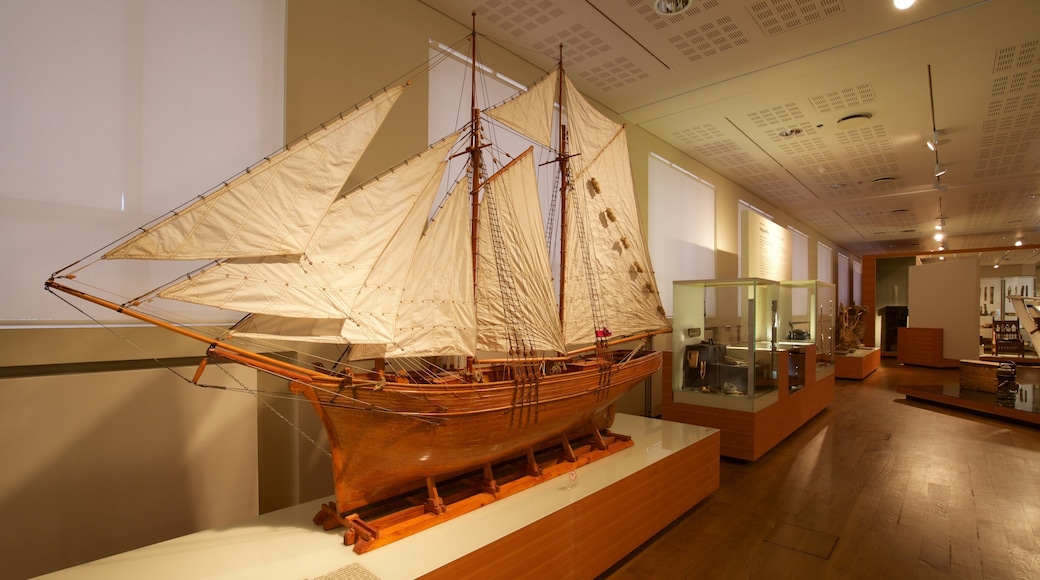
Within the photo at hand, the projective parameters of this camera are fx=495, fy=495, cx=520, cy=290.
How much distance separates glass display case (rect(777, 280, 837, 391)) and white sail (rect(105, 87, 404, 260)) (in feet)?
16.5

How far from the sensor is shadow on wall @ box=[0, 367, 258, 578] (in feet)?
6.61

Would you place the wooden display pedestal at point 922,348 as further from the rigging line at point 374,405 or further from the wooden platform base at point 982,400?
the rigging line at point 374,405

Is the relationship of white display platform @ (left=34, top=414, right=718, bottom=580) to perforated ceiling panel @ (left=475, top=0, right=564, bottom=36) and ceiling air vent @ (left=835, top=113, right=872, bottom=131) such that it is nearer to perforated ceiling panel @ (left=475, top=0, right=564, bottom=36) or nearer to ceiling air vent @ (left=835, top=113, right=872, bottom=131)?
perforated ceiling panel @ (left=475, top=0, right=564, bottom=36)

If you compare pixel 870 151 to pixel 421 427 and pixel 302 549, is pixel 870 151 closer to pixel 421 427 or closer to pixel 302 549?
pixel 421 427

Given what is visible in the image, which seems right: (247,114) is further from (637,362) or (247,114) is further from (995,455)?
(995,455)

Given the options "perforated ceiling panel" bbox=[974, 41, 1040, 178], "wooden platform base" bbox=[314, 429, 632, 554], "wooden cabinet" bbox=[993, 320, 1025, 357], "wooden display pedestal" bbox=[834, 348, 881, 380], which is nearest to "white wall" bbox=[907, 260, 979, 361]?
"wooden cabinet" bbox=[993, 320, 1025, 357]

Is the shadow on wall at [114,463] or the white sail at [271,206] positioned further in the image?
the shadow on wall at [114,463]

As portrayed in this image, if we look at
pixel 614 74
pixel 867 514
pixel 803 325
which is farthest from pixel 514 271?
pixel 803 325

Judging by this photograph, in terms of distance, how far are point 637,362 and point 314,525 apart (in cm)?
217

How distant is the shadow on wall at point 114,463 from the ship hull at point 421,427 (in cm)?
98

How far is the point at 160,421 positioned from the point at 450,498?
56.9 inches

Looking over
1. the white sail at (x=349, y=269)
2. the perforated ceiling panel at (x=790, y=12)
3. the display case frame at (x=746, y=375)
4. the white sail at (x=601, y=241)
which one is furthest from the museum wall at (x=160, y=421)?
the display case frame at (x=746, y=375)

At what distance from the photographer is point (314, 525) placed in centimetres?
217

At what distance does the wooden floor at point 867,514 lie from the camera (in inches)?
114
